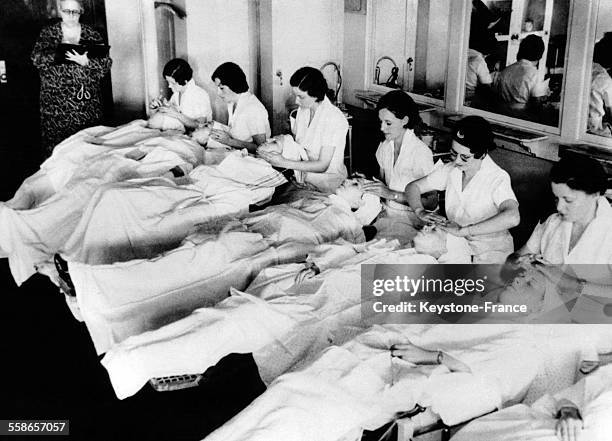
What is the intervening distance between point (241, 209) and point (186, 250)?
0.61 m

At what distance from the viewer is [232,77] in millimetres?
3264

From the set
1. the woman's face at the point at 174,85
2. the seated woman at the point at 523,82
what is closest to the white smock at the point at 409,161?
the seated woman at the point at 523,82

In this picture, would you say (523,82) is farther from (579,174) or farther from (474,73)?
(579,174)

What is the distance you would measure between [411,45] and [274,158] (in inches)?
43.5

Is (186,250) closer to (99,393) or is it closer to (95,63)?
(99,393)

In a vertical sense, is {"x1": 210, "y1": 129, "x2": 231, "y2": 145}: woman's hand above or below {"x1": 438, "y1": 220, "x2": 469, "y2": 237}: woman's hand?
above

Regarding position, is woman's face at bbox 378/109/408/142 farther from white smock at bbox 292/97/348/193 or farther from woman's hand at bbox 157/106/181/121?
woman's hand at bbox 157/106/181/121

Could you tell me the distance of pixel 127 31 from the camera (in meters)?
3.83

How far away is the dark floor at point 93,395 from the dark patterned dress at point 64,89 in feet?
4.12

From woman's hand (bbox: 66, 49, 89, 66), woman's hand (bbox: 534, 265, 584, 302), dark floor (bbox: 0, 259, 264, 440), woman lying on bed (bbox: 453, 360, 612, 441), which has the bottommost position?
dark floor (bbox: 0, 259, 264, 440)

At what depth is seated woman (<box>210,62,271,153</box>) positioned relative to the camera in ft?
10.7

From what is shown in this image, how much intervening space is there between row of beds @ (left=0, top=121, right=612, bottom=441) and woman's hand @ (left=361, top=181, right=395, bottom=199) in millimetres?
117

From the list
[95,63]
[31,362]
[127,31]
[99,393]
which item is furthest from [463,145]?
[127,31]

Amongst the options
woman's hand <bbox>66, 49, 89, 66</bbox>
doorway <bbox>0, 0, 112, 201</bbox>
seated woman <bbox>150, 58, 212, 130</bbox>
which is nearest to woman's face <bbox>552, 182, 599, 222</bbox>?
seated woman <bbox>150, 58, 212, 130</bbox>
